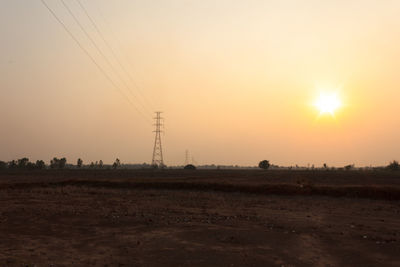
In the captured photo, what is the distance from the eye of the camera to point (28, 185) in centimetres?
5512

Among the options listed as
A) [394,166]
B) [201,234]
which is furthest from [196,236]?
[394,166]

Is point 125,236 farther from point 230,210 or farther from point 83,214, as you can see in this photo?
point 230,210

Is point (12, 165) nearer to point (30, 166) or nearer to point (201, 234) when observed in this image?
point (30, 166)

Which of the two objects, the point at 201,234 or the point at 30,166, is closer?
the point at 201,234

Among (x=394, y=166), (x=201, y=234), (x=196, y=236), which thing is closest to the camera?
(x=196, y=236)

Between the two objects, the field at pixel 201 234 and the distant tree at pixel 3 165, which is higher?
the distant tree at pixel 3 165

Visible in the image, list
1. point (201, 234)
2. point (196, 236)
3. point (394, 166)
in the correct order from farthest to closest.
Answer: point (394, 166), point (201, 234), point (196, 236)

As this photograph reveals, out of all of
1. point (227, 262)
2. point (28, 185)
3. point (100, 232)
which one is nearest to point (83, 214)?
point (100, 232)

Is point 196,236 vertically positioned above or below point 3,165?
below

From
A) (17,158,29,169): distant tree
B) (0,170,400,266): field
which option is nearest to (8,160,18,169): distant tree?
(17,158,29,169): distant tree

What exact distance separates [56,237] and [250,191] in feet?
97.9

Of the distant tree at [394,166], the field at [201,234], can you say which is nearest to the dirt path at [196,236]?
the field at [201,234]

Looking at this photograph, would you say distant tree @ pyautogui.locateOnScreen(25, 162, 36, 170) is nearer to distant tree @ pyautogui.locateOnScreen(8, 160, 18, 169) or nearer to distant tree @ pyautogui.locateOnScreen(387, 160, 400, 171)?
distant tree @ pyautogui.locateOnScreen(8, 160, 18, 169)

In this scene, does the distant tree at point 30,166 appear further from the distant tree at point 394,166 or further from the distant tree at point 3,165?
the distant tree at point 394,166
